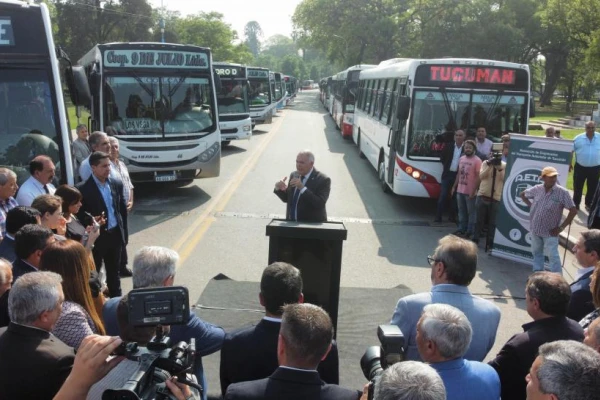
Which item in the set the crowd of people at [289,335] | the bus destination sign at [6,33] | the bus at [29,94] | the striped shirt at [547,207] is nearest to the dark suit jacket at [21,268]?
the crowd of people at [289,335]

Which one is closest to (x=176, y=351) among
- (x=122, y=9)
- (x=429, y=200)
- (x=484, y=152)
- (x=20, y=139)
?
(x=20, y=139)

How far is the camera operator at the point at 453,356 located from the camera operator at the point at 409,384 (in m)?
0.73

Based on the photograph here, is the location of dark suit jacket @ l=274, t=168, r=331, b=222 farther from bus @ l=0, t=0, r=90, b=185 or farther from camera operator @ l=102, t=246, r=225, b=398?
camera operator @ l=102, t=246, r=225, b=398

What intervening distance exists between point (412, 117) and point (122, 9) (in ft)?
186

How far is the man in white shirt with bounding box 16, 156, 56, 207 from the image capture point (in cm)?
658

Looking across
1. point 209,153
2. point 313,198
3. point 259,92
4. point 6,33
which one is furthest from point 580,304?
point 259,92

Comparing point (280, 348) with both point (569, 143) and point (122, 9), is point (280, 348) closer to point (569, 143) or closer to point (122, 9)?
point (569, 143)

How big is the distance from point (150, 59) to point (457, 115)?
665 cm

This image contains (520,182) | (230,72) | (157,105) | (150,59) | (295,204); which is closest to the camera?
(295,204)

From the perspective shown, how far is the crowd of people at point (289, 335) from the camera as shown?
2615mm

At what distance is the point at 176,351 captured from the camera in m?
2.69

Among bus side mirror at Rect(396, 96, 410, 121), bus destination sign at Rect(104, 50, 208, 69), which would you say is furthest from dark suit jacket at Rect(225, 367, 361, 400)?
bus destination sign at Rect(104, 50, 208, 69)

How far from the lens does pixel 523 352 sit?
12.0 feet

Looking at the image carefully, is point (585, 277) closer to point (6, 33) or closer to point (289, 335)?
point (289, 335)
